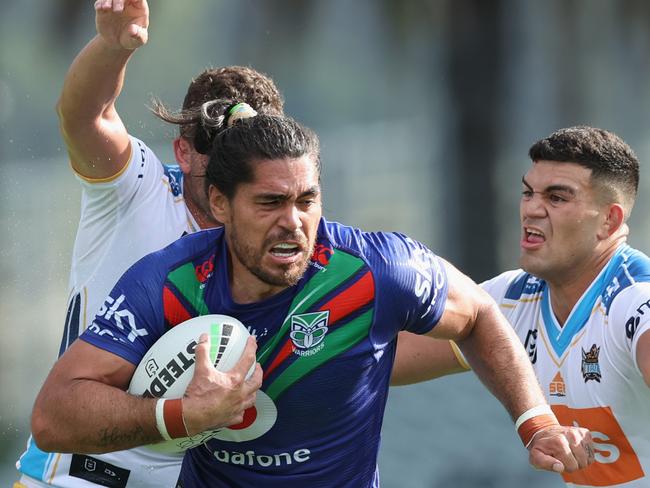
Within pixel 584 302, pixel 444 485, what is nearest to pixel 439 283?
pixel 584 302

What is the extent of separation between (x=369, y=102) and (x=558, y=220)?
3.10 m

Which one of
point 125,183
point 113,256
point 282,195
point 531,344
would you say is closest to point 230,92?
point 125,183

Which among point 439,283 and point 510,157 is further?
point 510,157

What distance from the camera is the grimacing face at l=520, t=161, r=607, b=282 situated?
5809mm

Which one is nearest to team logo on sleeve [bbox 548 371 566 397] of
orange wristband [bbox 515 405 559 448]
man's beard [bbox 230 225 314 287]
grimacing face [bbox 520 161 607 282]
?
grimacing face [bbox 520 161 607 282]

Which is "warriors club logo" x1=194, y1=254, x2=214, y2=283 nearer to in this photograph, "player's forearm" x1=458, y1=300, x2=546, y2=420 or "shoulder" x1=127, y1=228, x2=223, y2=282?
"shoulder" x1=127, y1=228, x2=223, y2=282

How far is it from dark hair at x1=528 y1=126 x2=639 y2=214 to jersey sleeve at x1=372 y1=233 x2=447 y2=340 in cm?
166

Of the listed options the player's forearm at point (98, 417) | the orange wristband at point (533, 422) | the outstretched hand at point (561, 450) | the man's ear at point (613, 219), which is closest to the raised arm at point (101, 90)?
the player's forearm at point (98, 417)

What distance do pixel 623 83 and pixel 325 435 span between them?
17.8 ft

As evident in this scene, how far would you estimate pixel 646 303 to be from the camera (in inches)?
209

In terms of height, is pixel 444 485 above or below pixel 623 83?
below

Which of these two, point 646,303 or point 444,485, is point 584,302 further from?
point 444,485

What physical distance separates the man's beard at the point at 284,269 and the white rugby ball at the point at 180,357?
227 mm

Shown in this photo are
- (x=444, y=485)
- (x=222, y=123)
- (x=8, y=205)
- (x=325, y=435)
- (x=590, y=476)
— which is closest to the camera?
(x=325, y=435)
